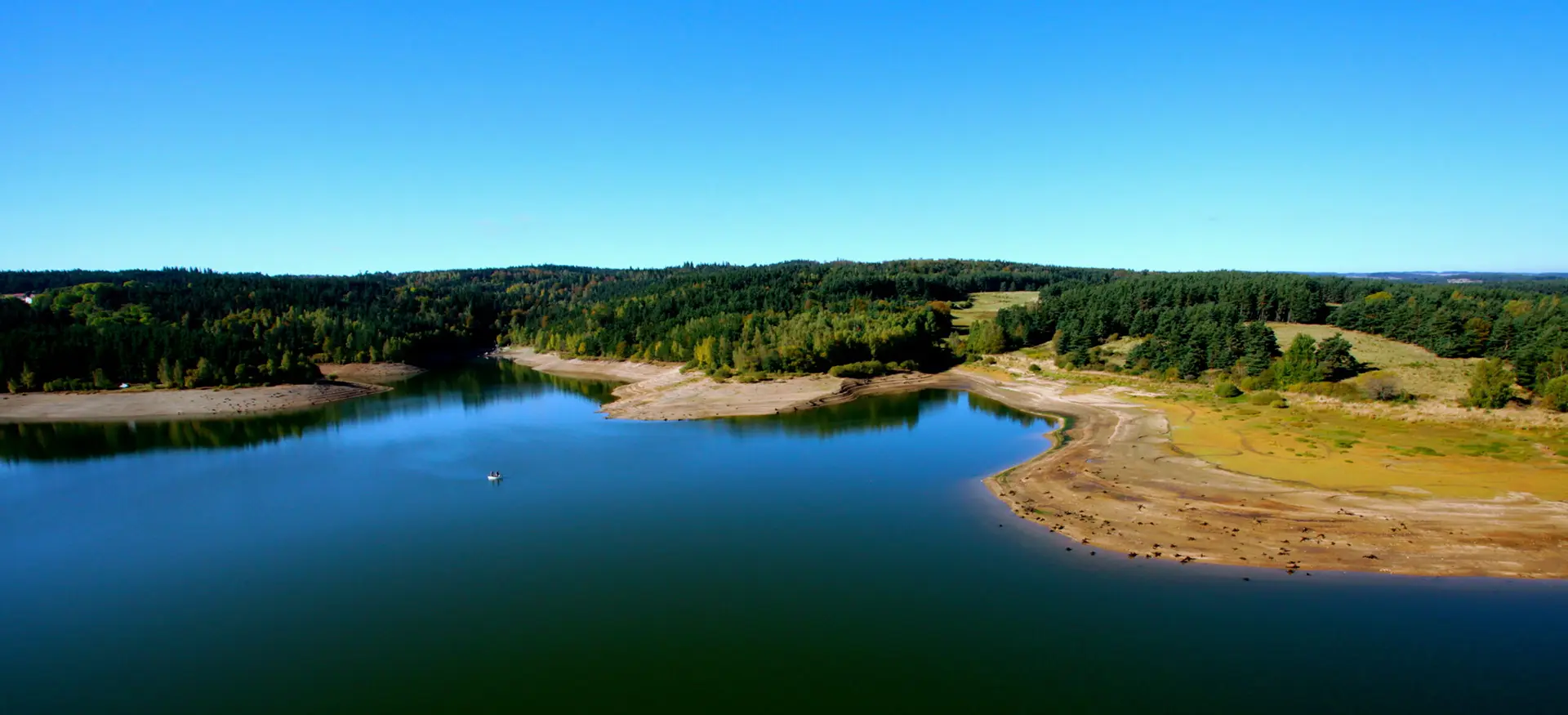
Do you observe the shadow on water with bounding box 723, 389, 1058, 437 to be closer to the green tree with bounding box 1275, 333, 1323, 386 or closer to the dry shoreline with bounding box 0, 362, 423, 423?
the green tree with bounding box 1275, 333, 1323, 386

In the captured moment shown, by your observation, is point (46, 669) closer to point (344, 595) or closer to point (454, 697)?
point (344, 595)

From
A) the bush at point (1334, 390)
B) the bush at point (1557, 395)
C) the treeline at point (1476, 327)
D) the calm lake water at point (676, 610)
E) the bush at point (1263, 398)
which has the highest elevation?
the treeline at point (1476, 327)

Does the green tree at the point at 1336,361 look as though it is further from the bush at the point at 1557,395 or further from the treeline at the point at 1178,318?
the bush at the point at 1557,395

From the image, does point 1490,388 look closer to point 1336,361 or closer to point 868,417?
point 1336,361

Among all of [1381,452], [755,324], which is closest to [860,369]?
[755,324]

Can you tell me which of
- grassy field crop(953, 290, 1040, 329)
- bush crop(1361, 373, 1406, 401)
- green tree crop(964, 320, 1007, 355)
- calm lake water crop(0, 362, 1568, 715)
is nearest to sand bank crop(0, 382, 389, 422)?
calm lake water crop(0, 362, 1568, 715)

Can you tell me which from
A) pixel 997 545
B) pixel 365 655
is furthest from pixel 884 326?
pixel 365 655

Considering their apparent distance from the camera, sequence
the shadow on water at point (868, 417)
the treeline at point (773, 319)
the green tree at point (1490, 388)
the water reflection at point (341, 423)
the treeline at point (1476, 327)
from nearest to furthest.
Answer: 1. the green tree at point (1490, 388)
2. the treeline at point (1476, 327)
3. the water reflection at point (341, 423)
4. the shadow on water at point (868, 417)
5. the treeline at point (773, 319)

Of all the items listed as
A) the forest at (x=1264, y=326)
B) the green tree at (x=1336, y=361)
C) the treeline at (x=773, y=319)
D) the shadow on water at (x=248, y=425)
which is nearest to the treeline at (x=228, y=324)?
the shadow on water at (x=248, y=425)
